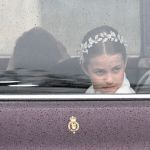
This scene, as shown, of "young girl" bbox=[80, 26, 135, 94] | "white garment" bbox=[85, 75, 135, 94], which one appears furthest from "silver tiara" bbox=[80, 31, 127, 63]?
"white garment" bbox=[85, 75, 135, 94]

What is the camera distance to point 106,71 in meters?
16.1

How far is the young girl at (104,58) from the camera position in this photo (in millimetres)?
16047

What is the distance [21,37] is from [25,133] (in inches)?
18.2

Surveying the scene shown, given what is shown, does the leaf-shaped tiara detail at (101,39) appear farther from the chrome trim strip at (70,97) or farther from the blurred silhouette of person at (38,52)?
the chrome trim strip at (70,97)

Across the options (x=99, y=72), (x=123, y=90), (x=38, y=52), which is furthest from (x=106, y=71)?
(x=38, y=52)

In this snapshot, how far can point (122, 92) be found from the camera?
1599 centimetres

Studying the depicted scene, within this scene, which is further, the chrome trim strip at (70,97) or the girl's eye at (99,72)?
the girl's eye at (99,72)

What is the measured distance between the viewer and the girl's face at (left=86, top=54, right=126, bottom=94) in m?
16.0

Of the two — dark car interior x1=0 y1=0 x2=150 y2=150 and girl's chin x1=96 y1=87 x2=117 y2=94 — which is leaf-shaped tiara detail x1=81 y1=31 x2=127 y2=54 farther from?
girl's chin x1=96 y1=87 x2=117 y2=94

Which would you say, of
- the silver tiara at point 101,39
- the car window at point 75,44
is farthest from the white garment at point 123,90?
the silver tiara at point 101,39

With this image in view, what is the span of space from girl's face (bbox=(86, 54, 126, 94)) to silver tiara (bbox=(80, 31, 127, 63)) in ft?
0.21

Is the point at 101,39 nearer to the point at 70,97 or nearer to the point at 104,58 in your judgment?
the point at 104,58

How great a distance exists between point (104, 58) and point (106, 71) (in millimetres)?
64

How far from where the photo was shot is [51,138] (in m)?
16.0
